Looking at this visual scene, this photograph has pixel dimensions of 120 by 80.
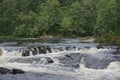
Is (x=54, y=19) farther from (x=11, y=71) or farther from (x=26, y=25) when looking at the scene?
(x=11, y=71)

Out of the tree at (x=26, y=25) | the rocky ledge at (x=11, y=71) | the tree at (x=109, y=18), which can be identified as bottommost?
the tree at (x=26, y=25)

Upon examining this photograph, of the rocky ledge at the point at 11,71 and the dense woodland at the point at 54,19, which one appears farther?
the dense woodland at the point at 54,19

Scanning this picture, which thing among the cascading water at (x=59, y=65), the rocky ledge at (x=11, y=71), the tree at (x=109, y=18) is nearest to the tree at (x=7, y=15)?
the tree at (x=109, y=18)

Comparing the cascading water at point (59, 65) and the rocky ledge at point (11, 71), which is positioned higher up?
the rocky ledge at point (11, 71)

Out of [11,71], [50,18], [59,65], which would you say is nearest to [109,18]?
[50,18]

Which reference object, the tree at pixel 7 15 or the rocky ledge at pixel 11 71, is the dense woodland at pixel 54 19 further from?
the rocky ledge at pixel 11 71

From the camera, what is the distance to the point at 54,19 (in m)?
107

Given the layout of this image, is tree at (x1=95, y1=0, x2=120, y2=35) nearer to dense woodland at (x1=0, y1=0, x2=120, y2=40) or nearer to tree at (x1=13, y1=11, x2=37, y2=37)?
dense woodland at (x1=0, y1=0, x2=120, y2=40)

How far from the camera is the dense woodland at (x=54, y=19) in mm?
100625

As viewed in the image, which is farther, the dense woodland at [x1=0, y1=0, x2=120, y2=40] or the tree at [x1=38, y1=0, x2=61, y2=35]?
the tree at [x1=38, y1=0, x2=61, y2=35]

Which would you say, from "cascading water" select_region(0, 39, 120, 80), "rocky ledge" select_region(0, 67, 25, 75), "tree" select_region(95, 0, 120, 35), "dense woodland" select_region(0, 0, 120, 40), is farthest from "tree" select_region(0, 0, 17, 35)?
"rocky ledge" select_region(0, 67, 25, 75)

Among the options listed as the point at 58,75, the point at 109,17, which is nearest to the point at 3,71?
the point at 58,75

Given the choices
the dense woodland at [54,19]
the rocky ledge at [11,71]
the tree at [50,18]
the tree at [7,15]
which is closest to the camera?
the rocky ledge at [11,71]

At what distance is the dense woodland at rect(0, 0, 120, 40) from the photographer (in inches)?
3962
